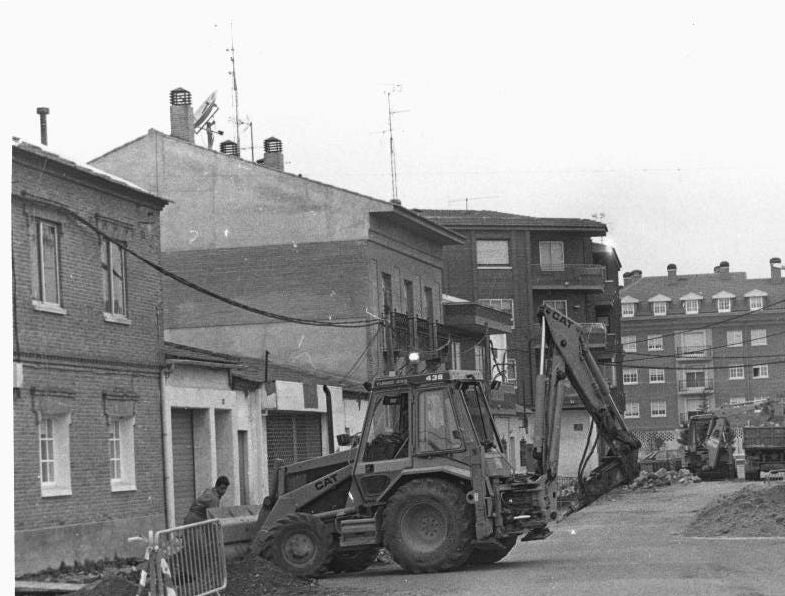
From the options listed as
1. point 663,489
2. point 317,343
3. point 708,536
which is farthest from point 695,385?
point 708,536

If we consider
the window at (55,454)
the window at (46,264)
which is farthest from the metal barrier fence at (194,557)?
the window at (46,264)

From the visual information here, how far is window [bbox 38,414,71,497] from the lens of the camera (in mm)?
22781

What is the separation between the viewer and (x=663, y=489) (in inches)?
1941

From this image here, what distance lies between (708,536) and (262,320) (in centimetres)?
1753

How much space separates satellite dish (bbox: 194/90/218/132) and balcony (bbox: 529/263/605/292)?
92.5 feet

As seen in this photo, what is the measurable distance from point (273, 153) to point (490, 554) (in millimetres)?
27507

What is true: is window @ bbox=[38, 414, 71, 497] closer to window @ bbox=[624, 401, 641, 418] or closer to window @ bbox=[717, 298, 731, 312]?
window @ bbox=[624, 401, 641, 418]

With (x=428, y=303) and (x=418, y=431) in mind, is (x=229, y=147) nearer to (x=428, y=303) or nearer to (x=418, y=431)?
(x=428, y=303)

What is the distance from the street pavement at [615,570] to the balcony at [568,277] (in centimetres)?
4095

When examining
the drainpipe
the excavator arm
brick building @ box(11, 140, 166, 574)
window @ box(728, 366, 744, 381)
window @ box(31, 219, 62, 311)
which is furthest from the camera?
window @ box(728, 366, 744, 381)

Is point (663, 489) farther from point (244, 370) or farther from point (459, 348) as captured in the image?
point (244, 370)

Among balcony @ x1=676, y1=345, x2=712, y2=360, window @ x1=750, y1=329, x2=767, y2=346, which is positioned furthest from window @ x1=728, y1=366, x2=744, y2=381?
window @ x1=750, y1=329, x2=767, y2=346

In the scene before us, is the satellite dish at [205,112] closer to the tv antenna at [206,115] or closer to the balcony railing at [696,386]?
the tv antenna at [206,115]

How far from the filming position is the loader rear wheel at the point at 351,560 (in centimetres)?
1988
